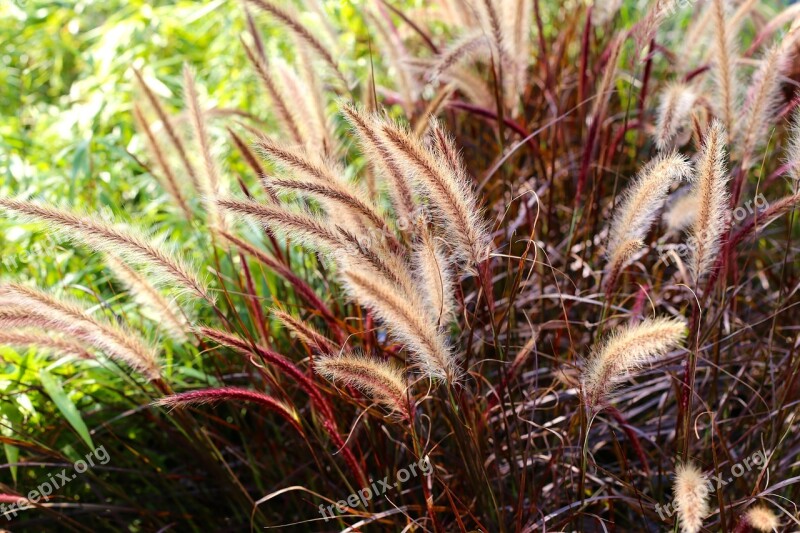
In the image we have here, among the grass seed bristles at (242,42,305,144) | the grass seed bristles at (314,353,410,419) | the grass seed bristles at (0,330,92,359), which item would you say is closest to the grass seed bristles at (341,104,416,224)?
the grass seed bristles at (314,353,410,419)

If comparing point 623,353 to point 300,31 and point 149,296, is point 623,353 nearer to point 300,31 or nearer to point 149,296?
point 149,296

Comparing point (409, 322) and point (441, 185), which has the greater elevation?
point (441, 185)

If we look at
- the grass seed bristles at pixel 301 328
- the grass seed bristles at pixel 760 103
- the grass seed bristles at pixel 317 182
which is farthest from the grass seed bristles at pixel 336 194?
the grass seed bristles at pixel 760 103

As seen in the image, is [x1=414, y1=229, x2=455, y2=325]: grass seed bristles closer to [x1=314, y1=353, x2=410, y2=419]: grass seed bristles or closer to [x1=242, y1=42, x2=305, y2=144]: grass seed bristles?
[x1=314, y1=353, x2=410, y2=419]: grass seed bristles

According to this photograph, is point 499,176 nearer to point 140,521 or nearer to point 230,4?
point 140,521

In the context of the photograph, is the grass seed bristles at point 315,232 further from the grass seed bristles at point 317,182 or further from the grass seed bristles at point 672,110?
the grass seed bristles at point 672,110

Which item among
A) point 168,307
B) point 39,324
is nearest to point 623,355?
point 168,307

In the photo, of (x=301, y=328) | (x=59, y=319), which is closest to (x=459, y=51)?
(x=301, y=328)
